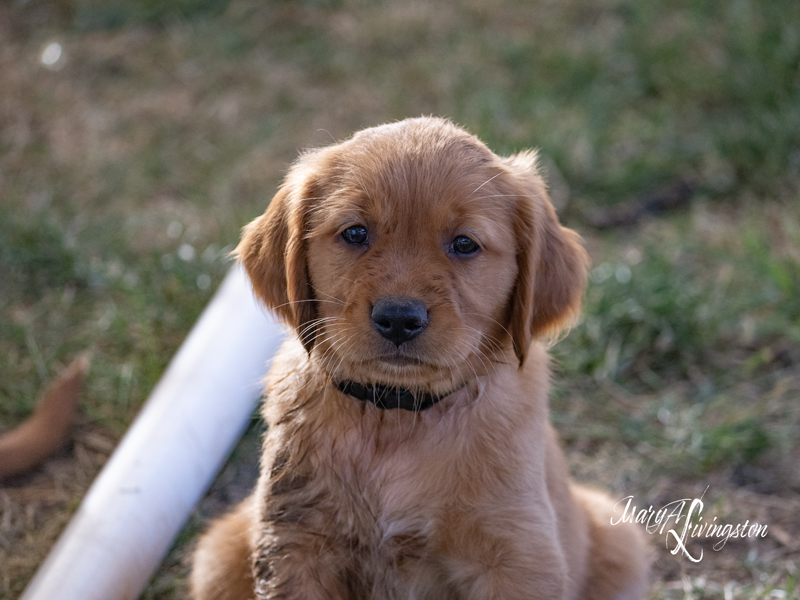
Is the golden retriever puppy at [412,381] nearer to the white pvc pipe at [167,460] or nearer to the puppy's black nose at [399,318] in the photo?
the puppy's black nose at [399,318]

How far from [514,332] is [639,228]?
10.6 feet

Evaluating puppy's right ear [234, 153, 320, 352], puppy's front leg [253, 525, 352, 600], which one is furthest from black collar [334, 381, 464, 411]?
puppy's front leg [253, 525, 352, 600]

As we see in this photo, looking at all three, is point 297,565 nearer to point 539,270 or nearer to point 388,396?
point 388,396

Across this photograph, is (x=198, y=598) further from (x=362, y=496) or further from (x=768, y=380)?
(x=768, y=380)

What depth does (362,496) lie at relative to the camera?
242cm

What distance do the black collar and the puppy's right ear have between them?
0.59 ft

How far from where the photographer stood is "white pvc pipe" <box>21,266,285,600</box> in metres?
2.87

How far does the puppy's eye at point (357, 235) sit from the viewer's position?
95.2 inches

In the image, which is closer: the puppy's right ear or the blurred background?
the puppy's right ear

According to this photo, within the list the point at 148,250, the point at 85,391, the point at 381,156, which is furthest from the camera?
the point at 148,250

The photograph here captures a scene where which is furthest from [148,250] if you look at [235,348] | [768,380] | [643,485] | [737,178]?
[737,178]

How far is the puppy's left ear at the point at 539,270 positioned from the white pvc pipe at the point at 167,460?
0.87 m

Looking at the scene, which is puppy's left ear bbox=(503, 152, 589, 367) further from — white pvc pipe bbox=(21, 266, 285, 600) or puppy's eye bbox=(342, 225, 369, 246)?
white pvc pipe bbox=(21, 266, 285, 600)

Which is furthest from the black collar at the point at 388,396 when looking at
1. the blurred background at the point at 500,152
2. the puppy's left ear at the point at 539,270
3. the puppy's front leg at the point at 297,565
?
the blurred background at the point at 500,152
